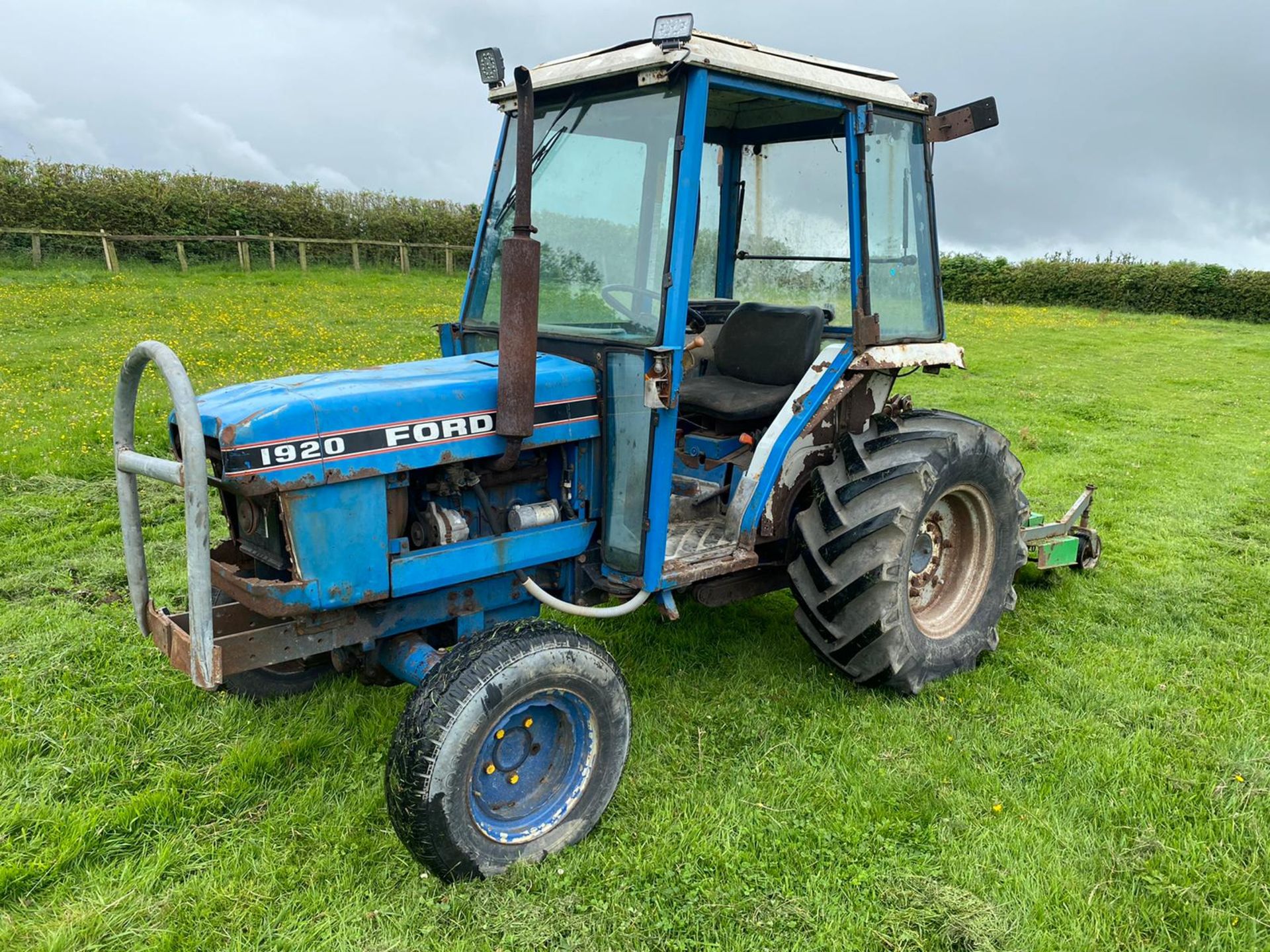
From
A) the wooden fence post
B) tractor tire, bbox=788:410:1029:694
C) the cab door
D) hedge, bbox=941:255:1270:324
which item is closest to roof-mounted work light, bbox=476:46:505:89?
the cab door

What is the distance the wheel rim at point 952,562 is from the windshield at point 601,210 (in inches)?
71.0

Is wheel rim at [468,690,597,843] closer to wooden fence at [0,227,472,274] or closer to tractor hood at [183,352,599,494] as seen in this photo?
tractor hood at [183,352,599,494]

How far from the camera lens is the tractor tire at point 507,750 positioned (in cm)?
261

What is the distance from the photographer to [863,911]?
105 inches

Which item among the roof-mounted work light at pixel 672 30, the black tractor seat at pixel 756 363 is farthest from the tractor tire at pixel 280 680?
the roof-mounted work light at pixel 672 30

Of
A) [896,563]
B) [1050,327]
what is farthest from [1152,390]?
[896,563]

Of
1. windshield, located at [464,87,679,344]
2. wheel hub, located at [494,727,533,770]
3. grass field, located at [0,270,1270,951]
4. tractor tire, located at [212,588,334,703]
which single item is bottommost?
grass field, located at [0,270,1270,951]

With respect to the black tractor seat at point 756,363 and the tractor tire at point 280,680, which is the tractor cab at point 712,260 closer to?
the black tractor seat at point 756,363

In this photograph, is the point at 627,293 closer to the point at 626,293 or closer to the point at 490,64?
the point at 626,293

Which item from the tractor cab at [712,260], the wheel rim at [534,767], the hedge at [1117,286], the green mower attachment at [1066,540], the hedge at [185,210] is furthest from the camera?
the hedge at [1117,286]

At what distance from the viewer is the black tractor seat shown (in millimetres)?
4043

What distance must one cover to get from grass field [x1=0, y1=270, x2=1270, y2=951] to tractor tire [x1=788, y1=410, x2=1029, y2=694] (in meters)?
0.22

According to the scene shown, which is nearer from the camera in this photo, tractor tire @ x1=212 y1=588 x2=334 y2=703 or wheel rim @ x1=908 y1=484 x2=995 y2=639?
tractor tire @ x1=212 y1=588 x2=334 y2=703

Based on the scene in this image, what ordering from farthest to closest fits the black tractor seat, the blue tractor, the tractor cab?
the black tractor seat
the tractor cab
the blue tractor
